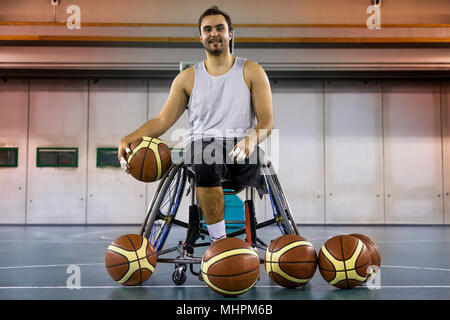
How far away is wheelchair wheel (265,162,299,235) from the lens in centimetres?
237

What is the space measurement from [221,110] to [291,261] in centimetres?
93

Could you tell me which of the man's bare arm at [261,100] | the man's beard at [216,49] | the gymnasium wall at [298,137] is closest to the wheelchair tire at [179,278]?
the man's bare arm at [261,100]

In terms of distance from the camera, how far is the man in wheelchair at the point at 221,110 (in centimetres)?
235

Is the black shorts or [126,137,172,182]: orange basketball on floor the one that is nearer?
the black shorts

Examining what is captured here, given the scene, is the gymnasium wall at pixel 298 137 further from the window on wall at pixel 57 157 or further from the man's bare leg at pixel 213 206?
the man's bare leg at pixel 213 206

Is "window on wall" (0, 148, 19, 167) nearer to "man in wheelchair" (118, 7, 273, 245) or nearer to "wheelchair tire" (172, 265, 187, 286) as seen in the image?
"man in wheelchair" (118, 7, 273, 245)

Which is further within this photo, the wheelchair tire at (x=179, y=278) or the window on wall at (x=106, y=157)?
the window on wall at (x=106, y=157)

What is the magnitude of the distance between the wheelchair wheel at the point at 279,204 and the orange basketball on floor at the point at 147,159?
23.1 inches

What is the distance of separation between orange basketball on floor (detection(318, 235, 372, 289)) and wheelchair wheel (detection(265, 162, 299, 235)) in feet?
0.89

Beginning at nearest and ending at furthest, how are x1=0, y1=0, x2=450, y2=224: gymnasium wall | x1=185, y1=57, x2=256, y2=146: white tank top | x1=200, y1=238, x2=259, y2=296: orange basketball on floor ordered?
1. x1=200, y1=238, x2=259, y2=296: orange basketball on floor
2. x1=185, y1=57, x2=256, y2=146: white tank top
3. x1=0, y1=0, x2=450, y2=224: gymnasium wall

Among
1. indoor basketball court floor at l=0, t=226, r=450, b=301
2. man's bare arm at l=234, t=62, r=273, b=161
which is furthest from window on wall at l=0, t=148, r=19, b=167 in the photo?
man's bare arm at l=234, t=62, r=273, b=161

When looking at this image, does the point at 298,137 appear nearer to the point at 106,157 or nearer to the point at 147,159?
the point at 106,157

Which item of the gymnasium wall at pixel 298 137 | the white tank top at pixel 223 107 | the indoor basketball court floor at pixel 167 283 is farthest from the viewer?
the gymnasium wall at pixel 298 137

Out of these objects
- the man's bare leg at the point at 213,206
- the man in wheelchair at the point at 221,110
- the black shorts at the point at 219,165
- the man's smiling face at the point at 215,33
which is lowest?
the man's bare leg at the point at 213,206
